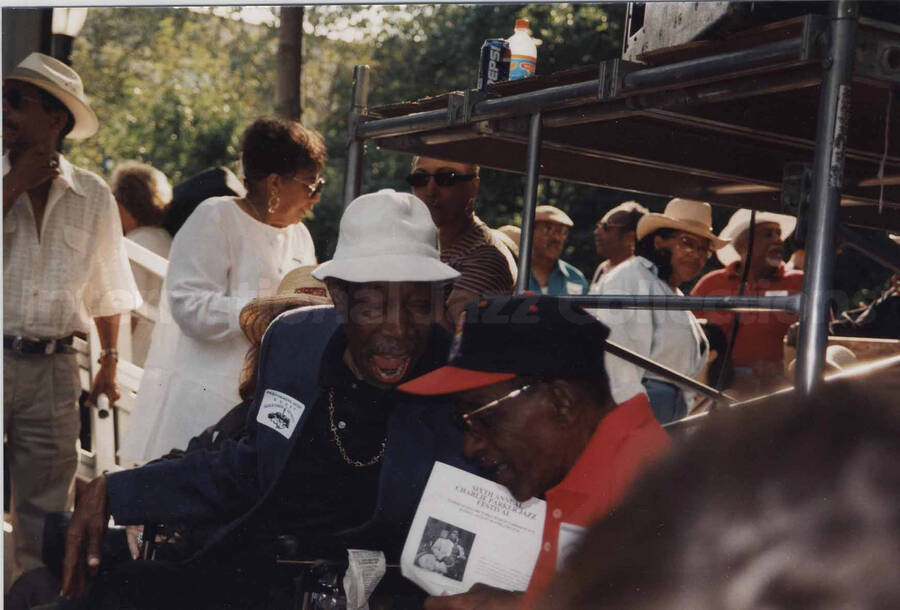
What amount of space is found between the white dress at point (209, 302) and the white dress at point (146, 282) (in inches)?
17.3

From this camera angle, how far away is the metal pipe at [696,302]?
1794mm

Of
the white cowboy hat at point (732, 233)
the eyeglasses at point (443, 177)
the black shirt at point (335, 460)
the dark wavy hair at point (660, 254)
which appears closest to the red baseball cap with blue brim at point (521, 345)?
the black shirt at point (335, 460)

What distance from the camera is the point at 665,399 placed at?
2.72 metres

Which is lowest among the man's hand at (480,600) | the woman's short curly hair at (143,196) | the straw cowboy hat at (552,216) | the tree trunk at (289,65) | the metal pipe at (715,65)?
the man's hand at (480,600)

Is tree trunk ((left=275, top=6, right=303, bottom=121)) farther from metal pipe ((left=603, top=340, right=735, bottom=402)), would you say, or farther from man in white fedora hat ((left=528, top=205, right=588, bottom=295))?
metal pipe ((left=603, top=340, right=735, bottom=402))

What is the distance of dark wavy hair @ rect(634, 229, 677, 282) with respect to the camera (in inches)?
150

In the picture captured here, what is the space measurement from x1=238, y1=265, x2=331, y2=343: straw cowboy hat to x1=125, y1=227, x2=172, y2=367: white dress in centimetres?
77

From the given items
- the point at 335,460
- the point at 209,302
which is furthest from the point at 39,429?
the point at 335,460

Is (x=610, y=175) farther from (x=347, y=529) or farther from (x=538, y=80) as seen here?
(x=347, y=529)

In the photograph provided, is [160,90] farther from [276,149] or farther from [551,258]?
[276,149]

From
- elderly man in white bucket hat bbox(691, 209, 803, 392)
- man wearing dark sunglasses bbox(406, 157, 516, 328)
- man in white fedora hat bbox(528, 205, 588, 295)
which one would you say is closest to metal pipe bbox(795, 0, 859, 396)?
elderly man in white bucket hat bbox(691, 209, 803, 392)

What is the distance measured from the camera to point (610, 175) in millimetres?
3033

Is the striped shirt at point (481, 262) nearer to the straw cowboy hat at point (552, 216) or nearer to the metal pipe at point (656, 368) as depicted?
the metal pipe at point (656, 368)

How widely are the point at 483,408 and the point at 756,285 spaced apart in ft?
6.46
